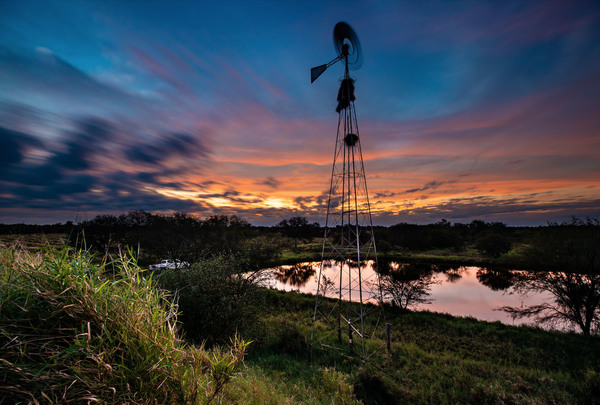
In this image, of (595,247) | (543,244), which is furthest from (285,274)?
(595,247)

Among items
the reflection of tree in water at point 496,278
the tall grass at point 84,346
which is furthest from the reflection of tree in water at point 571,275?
the tall grass at point 84,346

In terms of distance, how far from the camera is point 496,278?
138ft

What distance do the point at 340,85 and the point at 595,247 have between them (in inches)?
1089

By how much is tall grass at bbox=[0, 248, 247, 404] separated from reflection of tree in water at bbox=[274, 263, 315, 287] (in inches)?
1652

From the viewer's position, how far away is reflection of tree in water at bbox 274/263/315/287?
44688 mm


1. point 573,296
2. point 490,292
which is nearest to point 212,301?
point 573,296

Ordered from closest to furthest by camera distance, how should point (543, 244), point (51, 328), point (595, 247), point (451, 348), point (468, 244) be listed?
point (51, 328), point (451, 348), point (595, 247), point (543, 244), point (468, 244)

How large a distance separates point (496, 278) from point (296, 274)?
37.7m

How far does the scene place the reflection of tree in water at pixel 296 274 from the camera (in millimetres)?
44688

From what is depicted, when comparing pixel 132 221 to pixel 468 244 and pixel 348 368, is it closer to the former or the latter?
pixel 348 368

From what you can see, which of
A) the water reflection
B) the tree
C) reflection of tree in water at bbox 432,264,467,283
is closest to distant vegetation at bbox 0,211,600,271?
the tree

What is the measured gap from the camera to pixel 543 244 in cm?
2405

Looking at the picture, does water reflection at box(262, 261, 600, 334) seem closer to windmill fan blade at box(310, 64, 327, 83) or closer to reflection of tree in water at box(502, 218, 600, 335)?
reflection of tree in water at box(502, 218, 600, 335)

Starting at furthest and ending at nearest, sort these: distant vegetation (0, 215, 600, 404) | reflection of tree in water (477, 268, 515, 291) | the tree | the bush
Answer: the tree
reflection of tree in water (477, 268, 515, 291)
the bush
distant vegetation (0, 215, 600, 404)
